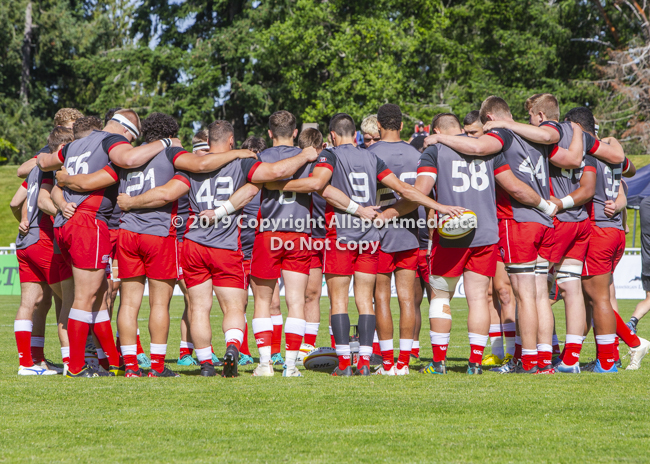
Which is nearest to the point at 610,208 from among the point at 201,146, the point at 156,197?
the point at 156,197

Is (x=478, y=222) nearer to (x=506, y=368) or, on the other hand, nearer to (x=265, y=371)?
(x=506, y=368)

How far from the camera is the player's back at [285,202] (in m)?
6.56

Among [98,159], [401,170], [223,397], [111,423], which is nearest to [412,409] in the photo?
[223,397]

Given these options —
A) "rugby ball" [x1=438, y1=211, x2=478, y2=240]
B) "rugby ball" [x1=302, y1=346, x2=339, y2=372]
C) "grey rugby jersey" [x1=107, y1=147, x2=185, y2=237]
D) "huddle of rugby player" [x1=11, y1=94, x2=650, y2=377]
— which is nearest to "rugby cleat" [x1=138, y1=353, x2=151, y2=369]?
"huddle of rugby player" [x1=11, y1=94, x2=650, y2=377]

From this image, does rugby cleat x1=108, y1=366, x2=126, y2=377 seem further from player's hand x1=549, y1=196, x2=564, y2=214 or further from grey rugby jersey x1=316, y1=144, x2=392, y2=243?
player's hand x1=549, y1=196, x2=564, y2=214

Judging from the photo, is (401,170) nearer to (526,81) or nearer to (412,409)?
(412,409)

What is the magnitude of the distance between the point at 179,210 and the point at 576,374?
13.1ft

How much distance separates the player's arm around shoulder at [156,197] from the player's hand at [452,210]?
2319 mm

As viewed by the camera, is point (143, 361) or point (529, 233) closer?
point (529, 233)

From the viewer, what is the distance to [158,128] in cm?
669

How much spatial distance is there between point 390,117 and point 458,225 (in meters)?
1.38

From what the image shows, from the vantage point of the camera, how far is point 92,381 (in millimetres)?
6258

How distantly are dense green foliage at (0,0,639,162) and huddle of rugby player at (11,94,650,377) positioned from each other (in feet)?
84.2

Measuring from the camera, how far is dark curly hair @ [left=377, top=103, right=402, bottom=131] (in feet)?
22.7
